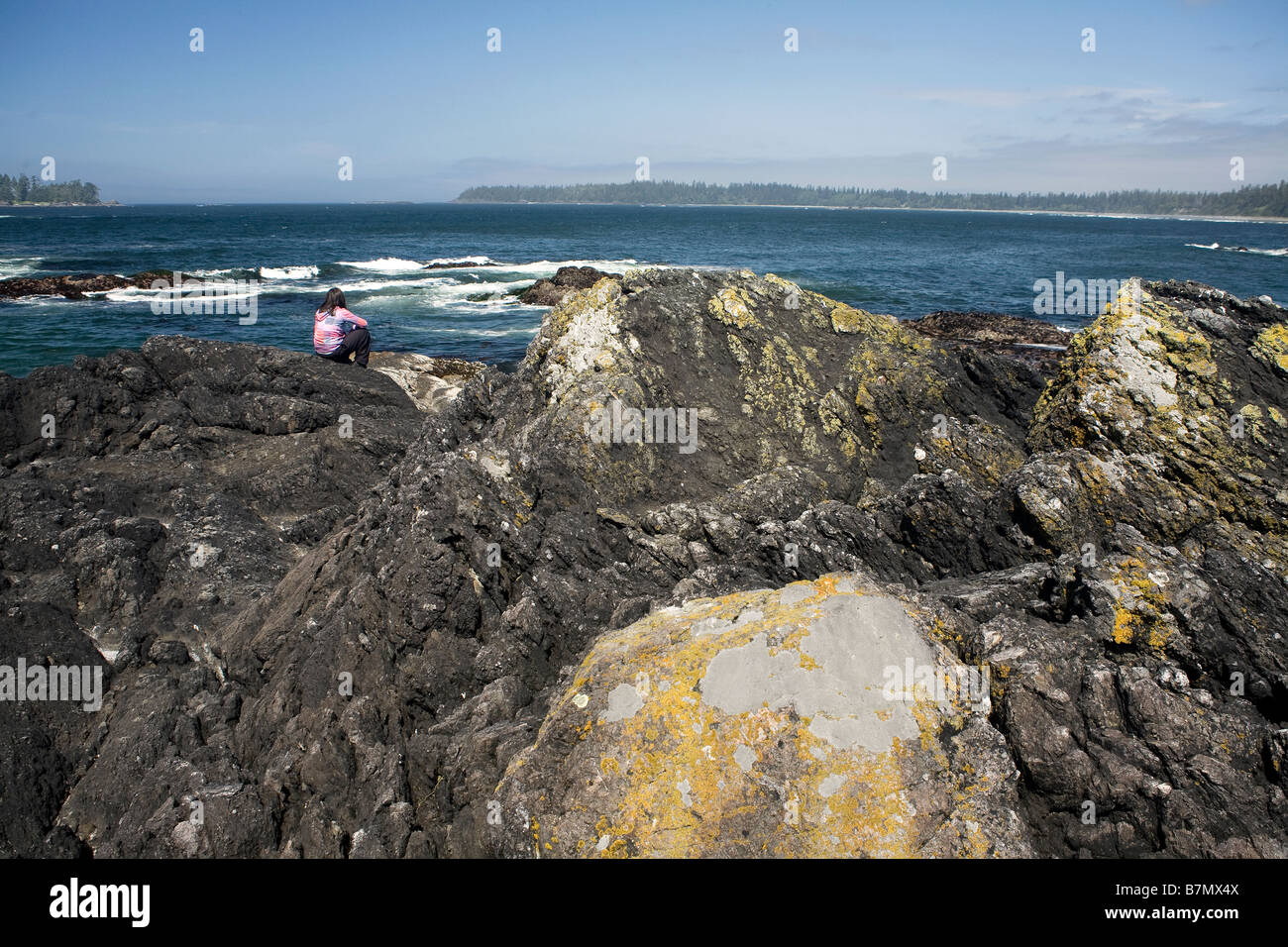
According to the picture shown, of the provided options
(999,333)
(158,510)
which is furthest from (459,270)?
(158,510)

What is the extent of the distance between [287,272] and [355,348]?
55576 mm

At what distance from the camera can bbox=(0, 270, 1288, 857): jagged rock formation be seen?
419 centimetres

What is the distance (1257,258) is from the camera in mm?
95750

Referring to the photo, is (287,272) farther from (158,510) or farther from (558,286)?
(158,510)

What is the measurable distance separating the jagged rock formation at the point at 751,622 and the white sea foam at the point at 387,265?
213 ft

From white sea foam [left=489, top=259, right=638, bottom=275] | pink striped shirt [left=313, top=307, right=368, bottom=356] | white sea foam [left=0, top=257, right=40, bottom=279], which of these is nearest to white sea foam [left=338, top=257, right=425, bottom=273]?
white sea foam [left=489, top=259, right=638, bottom=275]

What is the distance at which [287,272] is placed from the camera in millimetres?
63000

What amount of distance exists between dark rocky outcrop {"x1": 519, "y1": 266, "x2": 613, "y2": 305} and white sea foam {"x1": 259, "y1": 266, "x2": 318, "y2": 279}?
23698mm

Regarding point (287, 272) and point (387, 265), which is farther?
point (387, 265)

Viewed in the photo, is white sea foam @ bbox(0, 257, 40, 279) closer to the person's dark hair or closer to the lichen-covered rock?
the person's dark hair

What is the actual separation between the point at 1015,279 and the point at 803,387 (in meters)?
67.1

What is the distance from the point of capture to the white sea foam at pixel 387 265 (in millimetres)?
69125

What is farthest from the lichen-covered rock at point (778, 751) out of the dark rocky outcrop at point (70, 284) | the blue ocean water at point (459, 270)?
the dark rocky outcrop at point (70, 284)

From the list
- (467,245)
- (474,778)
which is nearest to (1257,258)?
(467,245)
